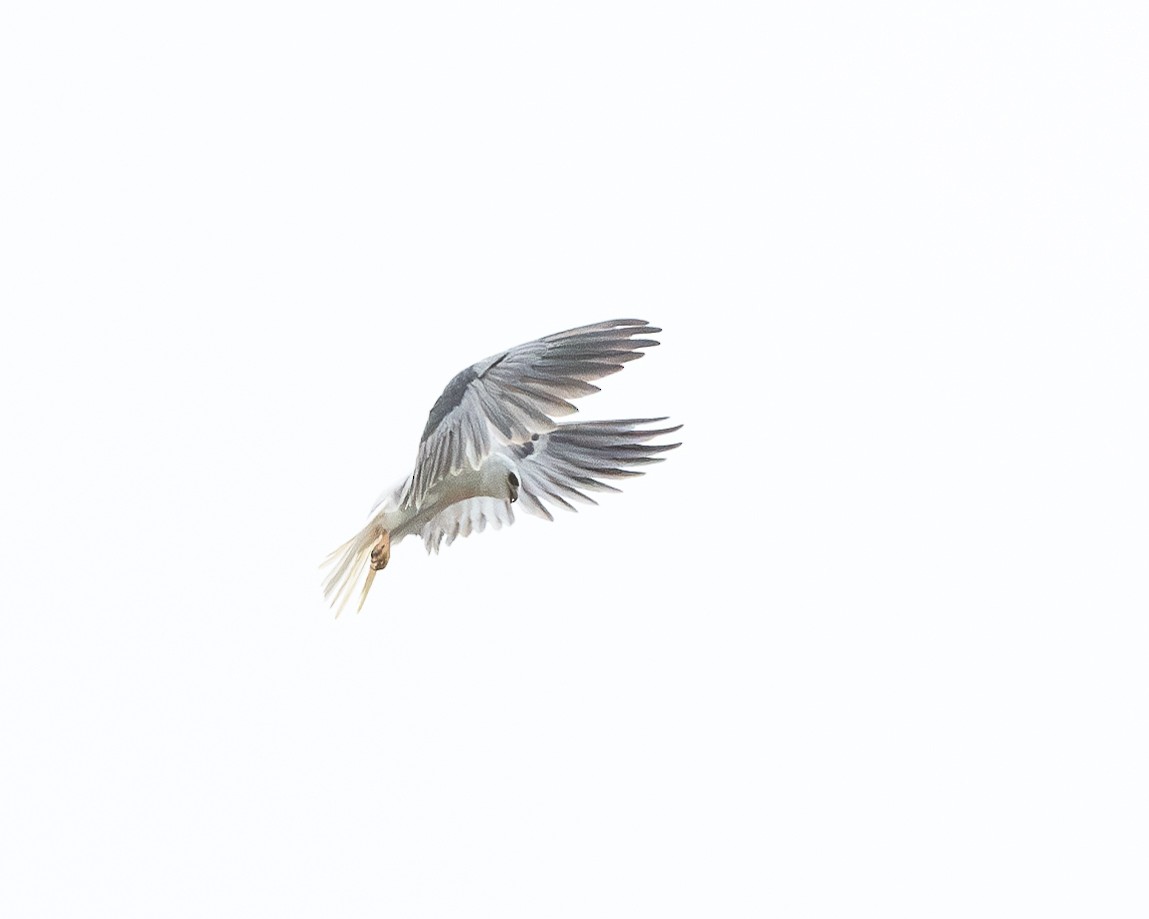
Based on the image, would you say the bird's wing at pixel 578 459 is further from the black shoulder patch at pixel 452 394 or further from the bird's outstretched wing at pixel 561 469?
the black shoulder patch at pixel 452 394

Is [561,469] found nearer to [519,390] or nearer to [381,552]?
[381,552]

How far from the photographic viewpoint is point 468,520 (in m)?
9.65

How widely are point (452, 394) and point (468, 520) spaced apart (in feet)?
5.21

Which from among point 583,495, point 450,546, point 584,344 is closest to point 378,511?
point 450,546

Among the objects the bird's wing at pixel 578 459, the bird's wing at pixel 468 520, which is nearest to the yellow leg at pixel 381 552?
the bird's wing at pixel 468 520

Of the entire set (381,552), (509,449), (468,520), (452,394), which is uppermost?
(509,449)

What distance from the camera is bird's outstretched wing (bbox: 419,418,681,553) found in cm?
946

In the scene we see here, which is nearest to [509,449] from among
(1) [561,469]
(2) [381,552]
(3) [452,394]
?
(1) [561,469]

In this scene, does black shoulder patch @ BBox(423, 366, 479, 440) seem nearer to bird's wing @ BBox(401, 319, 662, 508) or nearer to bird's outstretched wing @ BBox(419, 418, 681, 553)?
bird's wing @ BBox(401, 319, 662, 508)

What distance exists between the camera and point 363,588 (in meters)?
9.70

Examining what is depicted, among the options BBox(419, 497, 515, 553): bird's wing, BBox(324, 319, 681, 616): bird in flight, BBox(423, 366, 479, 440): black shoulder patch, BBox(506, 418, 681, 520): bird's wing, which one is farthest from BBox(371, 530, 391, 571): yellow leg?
BBox(423, 366, 479, 440): black shoulder patch

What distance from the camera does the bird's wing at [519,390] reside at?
7844 millimetres

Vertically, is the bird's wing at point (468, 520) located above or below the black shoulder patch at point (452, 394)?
above

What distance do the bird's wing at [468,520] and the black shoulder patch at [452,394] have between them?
1.41 metres
